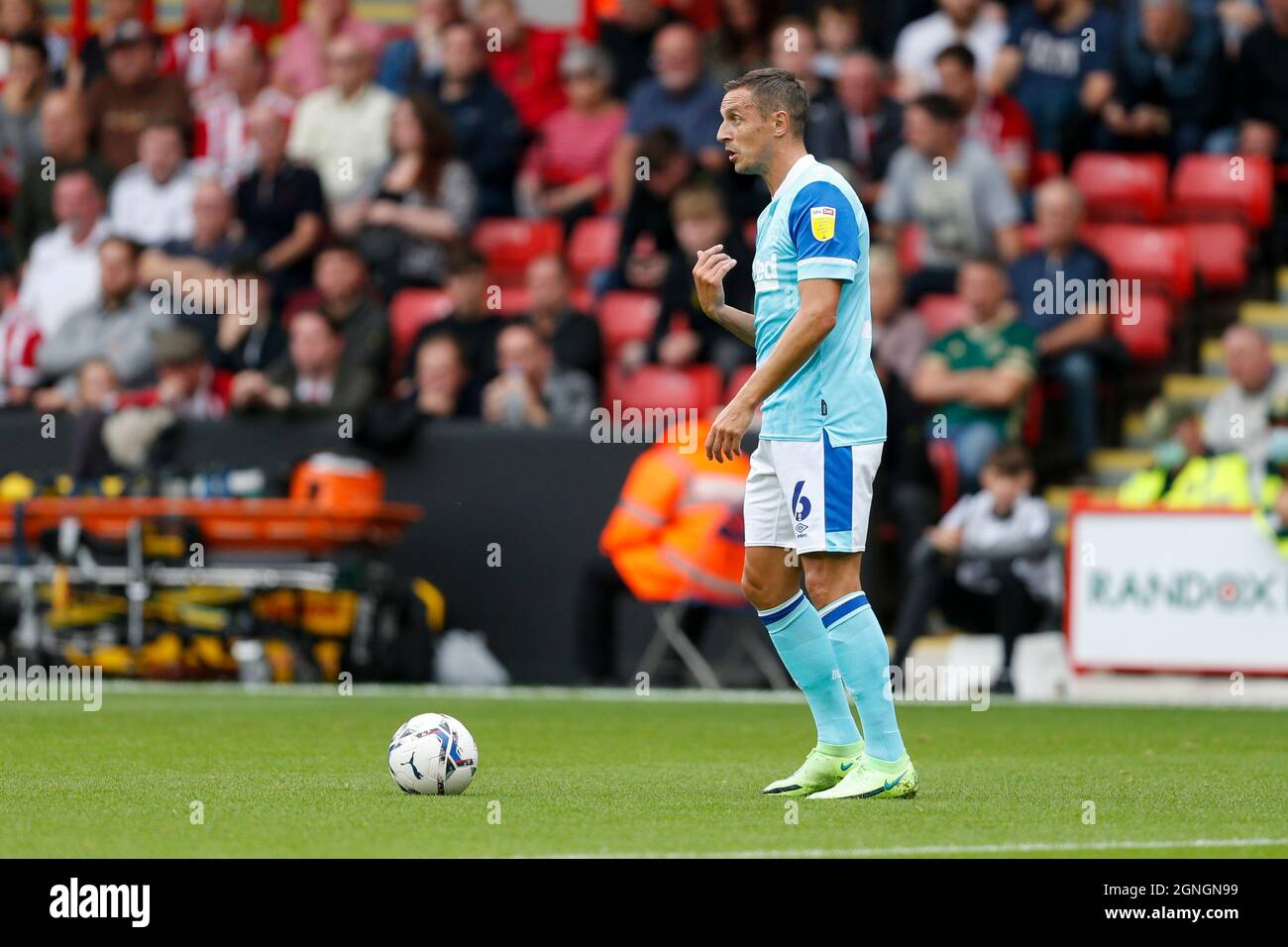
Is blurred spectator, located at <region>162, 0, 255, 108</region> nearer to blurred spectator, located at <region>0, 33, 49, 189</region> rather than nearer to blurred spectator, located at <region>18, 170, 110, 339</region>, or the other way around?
blurred spectator, located at <region>0, 33, 49, 189</region>

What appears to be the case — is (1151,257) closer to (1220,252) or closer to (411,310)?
(1220,252)

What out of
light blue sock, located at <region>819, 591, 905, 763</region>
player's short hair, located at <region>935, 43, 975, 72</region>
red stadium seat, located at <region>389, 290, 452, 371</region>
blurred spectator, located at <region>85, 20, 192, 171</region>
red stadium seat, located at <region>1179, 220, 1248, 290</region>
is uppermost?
blurred spectator, located at <region>85, 20, 192, 171</region>

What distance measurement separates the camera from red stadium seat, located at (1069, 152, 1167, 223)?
1717cm

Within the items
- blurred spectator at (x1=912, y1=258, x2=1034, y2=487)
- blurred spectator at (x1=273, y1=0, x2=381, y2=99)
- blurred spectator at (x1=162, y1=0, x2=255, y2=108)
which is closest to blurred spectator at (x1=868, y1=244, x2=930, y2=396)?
blurred spectator at (x1=912, y1=258, x2=1034, y2=487)

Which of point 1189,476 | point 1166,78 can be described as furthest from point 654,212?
point 1189,476

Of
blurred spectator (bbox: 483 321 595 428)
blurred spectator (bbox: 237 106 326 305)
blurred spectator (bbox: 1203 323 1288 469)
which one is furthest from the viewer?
blurred spectator (bbox: 237 106 326 305)

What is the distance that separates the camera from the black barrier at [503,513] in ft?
52.3

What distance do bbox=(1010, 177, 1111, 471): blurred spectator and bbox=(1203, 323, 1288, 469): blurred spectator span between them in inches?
31.7

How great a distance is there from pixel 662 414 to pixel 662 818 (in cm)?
858

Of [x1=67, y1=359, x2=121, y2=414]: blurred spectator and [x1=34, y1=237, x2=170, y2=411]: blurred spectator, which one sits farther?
[x1=34, y1=237, x2=170, y2=411]: blurred spectator

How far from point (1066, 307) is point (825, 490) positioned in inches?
341

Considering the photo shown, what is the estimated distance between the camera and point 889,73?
61.6ft

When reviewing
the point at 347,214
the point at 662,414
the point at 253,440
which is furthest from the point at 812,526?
the point at 347,214
